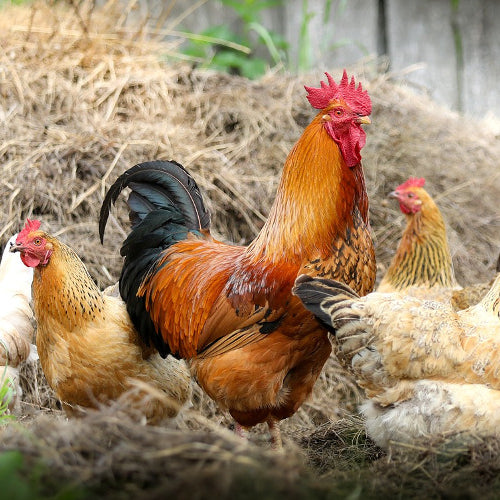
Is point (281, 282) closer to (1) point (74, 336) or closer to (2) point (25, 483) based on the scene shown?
(1) point (74, 336)

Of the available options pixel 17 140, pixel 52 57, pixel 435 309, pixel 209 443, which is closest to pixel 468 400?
pixel 435 309

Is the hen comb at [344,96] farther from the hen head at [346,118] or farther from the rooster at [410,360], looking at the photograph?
the rooster at [410,360]

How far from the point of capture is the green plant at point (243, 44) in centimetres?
738

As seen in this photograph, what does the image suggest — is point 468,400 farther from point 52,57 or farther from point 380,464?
point 52,57

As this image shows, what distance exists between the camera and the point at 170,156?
519 cm

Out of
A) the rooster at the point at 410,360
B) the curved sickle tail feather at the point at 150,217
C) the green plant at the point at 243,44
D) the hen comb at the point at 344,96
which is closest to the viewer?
the rooster at the point at 410,360

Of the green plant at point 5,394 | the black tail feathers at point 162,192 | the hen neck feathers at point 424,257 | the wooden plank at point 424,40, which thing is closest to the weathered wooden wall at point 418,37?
the wooden plank at point 424,40

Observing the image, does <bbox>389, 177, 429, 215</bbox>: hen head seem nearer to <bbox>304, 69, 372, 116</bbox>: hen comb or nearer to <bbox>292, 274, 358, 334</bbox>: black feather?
<bbox>304, 69, 372, 116</bbox>: hen comb

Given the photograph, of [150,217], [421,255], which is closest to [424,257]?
[421,255]

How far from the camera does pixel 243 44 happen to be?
7637 millimetres

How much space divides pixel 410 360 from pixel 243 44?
5533mm

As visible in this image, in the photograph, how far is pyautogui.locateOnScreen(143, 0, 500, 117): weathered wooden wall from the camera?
7.48 metres

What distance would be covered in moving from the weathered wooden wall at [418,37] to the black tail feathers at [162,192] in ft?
12.7

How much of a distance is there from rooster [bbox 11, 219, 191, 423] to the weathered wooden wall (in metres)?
4.65
